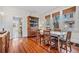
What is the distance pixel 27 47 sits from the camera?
256 centimetres

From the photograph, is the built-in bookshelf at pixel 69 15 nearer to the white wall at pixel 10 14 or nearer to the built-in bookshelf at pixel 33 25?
the built-in bookshelf at pixel 33 25

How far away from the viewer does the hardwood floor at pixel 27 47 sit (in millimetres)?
2529

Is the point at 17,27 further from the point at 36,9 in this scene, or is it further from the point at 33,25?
the point at 36,9

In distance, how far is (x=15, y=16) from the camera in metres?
2.51

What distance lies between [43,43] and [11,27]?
73cm

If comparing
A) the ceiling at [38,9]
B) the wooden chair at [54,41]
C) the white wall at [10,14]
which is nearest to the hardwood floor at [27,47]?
the wooden chair at [54,41]

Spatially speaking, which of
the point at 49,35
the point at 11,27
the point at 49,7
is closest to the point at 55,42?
the point at 49,35

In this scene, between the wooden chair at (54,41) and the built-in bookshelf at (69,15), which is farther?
the wooden chair at (54,41)

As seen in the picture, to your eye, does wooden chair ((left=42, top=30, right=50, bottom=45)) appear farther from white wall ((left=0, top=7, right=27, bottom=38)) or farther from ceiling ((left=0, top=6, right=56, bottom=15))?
white wall ((left=0, top=7, right=27, bottom=38))

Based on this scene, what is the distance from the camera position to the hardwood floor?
2529mm

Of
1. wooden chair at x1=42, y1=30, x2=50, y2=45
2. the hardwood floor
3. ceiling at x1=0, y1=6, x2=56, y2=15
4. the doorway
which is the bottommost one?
the hardwood floor

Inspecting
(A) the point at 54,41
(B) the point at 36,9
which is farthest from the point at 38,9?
(A) the point at 54,41

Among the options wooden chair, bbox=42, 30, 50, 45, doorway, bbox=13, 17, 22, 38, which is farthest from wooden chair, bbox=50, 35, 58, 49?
doorway, bbox=13, 17, 22, 38

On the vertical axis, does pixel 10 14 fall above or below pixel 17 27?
above
